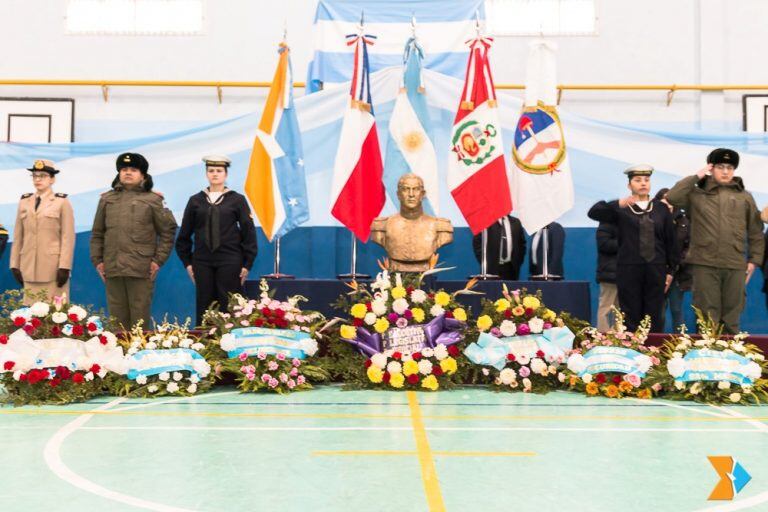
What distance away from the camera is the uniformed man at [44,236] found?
6.57 metres

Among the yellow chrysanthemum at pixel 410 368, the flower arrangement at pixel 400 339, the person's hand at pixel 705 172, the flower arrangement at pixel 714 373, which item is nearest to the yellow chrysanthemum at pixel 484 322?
the flower arrangement at pixel 400 339

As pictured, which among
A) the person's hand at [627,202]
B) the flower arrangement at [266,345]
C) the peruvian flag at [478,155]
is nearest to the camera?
the flower arrangement at [266,345]

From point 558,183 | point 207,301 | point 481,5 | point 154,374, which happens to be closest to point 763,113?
point 481,5

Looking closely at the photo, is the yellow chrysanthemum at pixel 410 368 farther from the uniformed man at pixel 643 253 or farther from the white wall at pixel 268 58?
the white wall at pixel 268 58

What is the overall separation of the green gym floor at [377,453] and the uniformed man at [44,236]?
2224 millimetres

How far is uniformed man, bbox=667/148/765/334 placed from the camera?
5699 millimetres

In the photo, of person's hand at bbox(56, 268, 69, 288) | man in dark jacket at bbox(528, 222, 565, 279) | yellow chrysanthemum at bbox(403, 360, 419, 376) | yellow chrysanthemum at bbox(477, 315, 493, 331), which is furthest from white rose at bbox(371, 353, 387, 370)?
person's hand at bbox(56, 268, 69, 288)

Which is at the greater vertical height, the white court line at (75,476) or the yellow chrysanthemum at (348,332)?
the yellow chrysanthemum at (348,332)

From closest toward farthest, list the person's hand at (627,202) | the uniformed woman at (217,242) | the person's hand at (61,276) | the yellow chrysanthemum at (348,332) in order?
the yellow chrysanthemum at (348,332)
the person's hand at (627,202)
the uniformed woman at (217,242)
the person's hand at (61,276)

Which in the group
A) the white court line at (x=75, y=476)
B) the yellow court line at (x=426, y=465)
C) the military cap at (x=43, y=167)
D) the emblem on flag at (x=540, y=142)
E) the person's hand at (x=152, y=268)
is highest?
the emblem on flag at (x=540, y=142)

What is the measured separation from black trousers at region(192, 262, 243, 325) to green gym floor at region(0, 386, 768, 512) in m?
1.24

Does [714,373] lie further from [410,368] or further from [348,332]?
[348,332]

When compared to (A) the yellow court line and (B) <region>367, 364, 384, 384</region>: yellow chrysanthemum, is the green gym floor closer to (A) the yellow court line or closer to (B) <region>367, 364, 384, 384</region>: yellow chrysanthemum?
(A) the yellow court line

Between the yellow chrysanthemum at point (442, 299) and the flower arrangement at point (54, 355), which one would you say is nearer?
the flower arrangement at point (54, 355)
